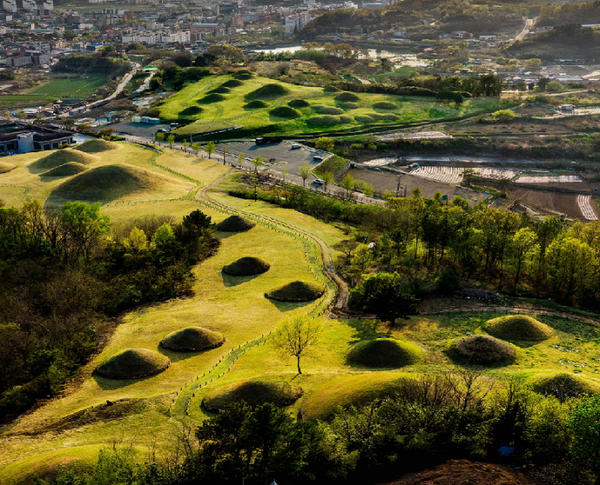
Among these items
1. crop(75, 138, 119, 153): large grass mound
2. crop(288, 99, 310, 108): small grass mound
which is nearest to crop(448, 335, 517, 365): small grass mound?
crop(75, 138, 119, 153): large grass mound

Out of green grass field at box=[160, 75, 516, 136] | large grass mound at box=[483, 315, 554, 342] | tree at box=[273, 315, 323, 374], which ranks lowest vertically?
large grass mound at box=[483, 315, 554, 342]

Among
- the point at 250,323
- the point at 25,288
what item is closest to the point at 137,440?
the point at 250,323

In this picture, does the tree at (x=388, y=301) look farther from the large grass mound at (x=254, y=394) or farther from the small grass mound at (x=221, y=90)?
the small grass mound at (x=221, y=90)

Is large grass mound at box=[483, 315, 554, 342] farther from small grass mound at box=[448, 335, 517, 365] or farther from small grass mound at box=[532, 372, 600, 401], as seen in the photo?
small grass mound at box=[532, 372, 600, 401]

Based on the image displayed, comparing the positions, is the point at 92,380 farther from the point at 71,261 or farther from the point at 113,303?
the point at 71,261

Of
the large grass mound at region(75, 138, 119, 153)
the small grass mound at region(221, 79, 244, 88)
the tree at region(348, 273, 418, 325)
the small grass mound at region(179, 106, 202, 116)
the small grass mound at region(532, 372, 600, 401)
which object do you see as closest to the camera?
the small grass mound at region(532, 372, 600, 401)

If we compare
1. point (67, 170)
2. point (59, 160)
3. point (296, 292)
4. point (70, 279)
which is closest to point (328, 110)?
point (59, 160)
